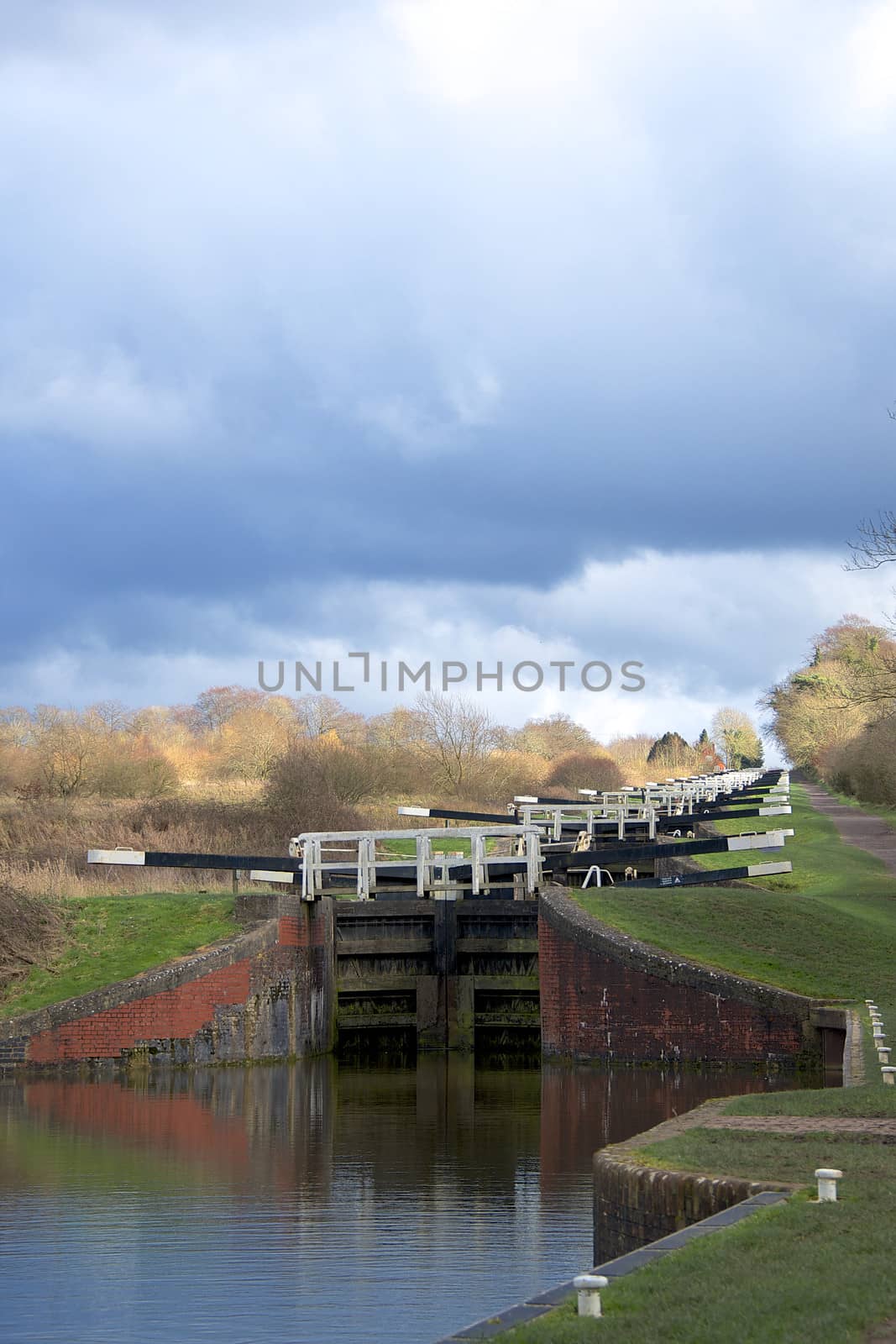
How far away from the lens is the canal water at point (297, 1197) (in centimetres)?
967

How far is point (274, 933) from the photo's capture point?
23766 mm

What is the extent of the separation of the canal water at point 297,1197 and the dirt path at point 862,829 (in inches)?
994

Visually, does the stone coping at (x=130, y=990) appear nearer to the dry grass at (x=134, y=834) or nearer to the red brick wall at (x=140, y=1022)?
the red brick wall at (x=140, y=1022)

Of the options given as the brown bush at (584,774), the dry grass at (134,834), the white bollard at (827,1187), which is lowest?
the white bollard at (827,1187)

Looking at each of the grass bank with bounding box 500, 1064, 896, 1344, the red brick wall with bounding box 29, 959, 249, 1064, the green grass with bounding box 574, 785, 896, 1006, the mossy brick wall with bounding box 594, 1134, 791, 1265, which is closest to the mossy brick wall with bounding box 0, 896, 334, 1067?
the red brick wall with bounding box 29, 959, 249, 1064

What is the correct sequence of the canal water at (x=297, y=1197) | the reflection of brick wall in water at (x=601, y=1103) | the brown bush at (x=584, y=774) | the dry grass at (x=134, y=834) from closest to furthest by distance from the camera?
the canal water at (x=297, y=1197), the reflection of brick wall in water at (x=601, y=1103), the dry grass at (x=134, y=834), the brown bush at (x=584, y=774)

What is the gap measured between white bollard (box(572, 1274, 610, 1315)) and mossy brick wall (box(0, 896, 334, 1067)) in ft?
55.7

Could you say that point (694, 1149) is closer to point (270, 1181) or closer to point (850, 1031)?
point (270, 1181)

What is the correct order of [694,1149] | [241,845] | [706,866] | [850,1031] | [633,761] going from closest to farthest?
[694,1149], [850,1031], [241,845], [706,866], [633,761]

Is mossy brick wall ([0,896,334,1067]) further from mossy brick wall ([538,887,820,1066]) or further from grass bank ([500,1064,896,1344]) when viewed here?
grass bank ([500,1064,896,1344])

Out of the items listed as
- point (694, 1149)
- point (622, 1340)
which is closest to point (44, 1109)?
point (694, 1149)

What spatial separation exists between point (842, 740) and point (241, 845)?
5372 centimetres

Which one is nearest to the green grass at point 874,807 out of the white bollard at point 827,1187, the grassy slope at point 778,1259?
the grassy slope at point 778,1259

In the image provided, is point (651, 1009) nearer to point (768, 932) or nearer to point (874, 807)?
point (768, 932)
